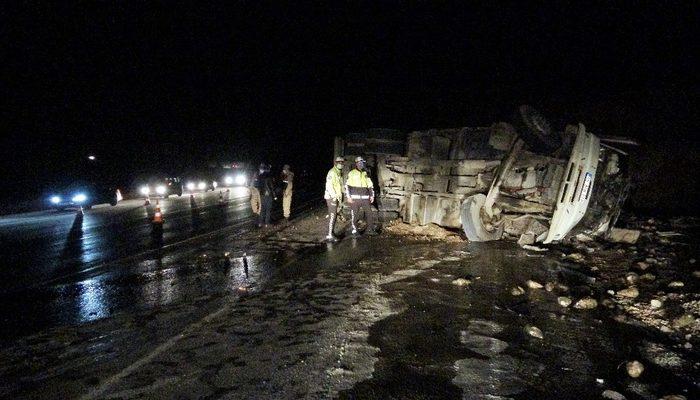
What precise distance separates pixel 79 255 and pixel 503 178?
26.8ft

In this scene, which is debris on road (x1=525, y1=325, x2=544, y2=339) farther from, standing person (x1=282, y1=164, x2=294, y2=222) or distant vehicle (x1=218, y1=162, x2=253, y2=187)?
distant vehicle (x1=218, y1=162, x2=253, y2=187)

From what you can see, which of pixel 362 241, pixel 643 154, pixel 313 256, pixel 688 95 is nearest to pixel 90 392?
pixel 313 256

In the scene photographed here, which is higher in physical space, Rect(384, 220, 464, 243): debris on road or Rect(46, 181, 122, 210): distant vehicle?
Rect(46, 181, 122, 210): distant vehicle

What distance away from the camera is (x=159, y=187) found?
2039 centimetres

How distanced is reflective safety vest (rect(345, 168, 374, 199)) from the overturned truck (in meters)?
1.17

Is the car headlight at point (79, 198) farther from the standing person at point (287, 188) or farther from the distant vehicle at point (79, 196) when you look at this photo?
the standing person at point (287, 188)

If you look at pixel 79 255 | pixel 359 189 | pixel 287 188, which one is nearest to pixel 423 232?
pixel 359 189

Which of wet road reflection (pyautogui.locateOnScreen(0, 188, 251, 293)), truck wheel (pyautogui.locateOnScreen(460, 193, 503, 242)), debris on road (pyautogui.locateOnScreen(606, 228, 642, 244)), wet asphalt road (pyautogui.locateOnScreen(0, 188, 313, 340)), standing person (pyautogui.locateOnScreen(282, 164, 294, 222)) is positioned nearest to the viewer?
wet asphalt road (pyautogui.locateOnScreen(0, 188, 313, 340))

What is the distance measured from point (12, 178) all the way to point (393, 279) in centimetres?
2238

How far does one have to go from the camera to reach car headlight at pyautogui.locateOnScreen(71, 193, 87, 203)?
15.3 meters

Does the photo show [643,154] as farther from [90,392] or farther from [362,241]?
[90,392]

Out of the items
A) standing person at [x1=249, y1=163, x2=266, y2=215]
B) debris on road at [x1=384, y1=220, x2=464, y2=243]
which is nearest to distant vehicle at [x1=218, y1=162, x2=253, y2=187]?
standing person at [x1=249, y1=163, x2=266, y2=215]

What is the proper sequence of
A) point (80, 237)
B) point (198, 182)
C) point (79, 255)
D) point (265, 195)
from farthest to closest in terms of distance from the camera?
point (198, 182) → point (265, 195) → point (80, 237) → point (79, 255)

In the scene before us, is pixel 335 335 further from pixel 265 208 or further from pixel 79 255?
pixel 265 208
